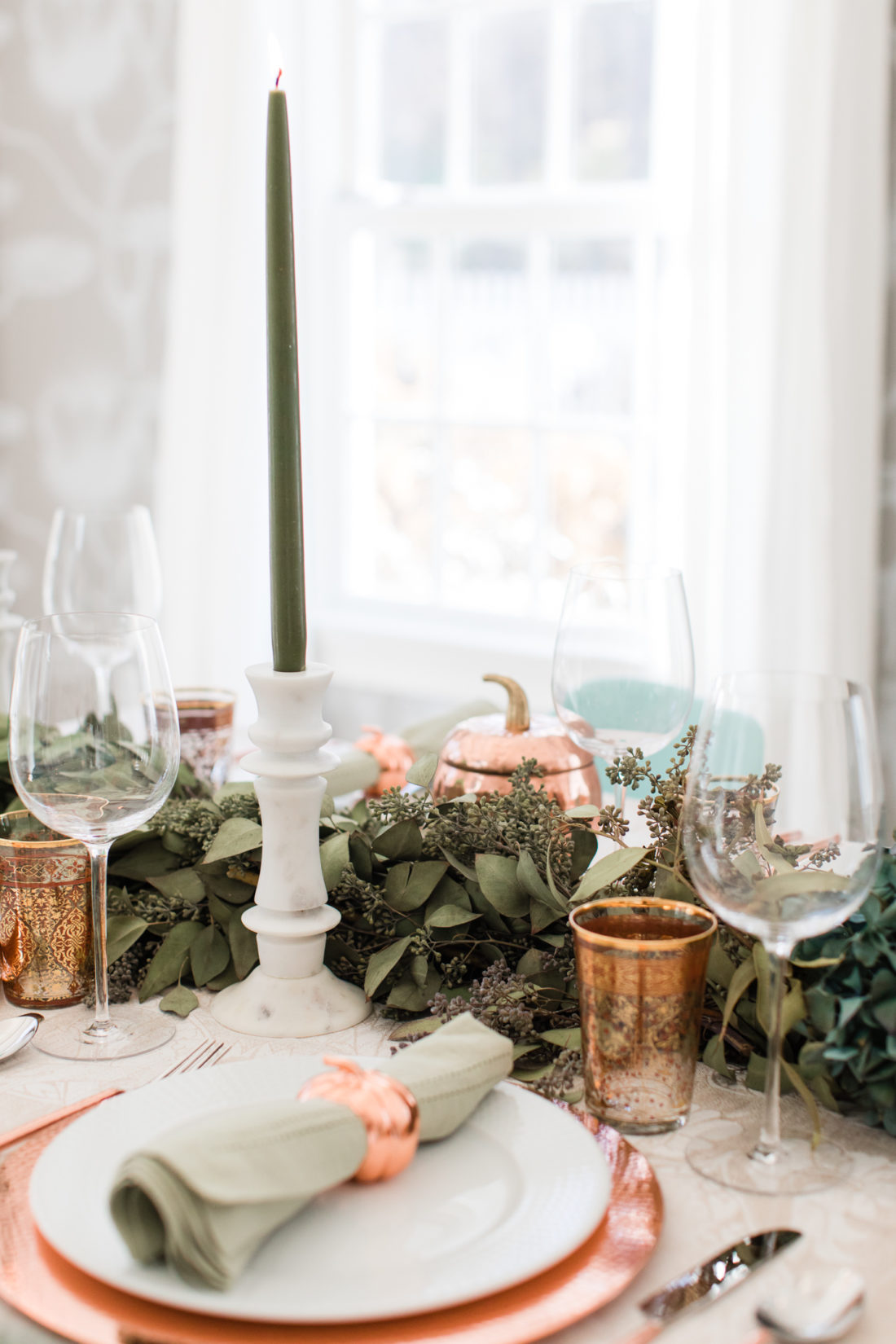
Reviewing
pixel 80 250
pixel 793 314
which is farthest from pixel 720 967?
pixel 80 250

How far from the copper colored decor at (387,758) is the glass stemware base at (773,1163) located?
0.60 meters

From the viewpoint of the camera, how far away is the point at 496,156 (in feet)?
8.99

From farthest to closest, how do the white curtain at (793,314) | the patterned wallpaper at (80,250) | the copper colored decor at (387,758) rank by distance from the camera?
the patterned wallpaper at (80,250), the white curtain at (793,314), the copper colored decor at (387,758)

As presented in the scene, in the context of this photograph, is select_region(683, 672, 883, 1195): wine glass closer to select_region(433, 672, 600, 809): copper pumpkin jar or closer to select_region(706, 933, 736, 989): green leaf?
select_region(706, 933, 736, 989): green leaf

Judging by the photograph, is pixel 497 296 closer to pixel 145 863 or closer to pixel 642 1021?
pixel 145 863

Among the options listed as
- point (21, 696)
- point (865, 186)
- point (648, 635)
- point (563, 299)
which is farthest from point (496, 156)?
point (21, 696)

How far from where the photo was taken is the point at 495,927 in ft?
2.48

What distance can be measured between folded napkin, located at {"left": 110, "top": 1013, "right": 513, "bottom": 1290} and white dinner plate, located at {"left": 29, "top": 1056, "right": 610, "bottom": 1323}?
0.01 meters

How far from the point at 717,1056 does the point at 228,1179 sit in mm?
298

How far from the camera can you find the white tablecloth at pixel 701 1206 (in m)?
0.47

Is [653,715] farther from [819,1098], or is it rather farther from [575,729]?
[819,1098]

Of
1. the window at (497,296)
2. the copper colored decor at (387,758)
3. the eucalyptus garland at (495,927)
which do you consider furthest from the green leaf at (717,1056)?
the window at (497,296)

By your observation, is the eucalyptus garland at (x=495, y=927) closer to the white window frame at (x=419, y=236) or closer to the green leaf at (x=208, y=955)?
the green leaf at (x=208, y=955)

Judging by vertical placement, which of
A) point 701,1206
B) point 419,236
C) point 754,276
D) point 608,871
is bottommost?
point 701,1206
